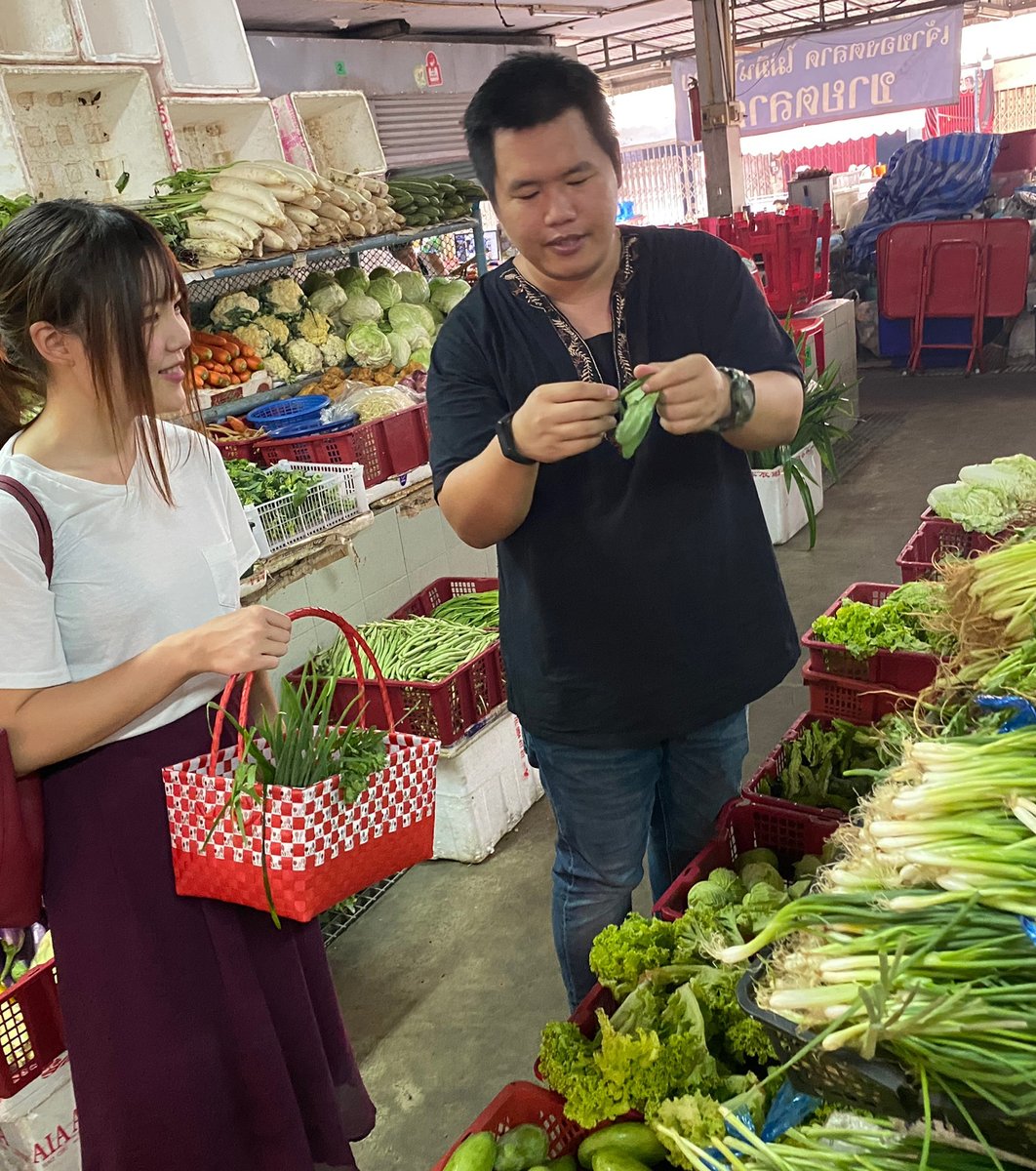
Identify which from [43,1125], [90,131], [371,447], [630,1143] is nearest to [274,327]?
[371,447]

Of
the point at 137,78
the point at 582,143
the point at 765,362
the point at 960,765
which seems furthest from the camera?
the point at 137,78

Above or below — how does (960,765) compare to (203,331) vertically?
below

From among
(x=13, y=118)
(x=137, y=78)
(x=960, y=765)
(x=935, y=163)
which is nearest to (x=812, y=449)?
(x=137, y=78)

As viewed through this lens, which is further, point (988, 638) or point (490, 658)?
point (490, 658)

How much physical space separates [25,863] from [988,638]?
5.87ft

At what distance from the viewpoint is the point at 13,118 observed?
11.3 feet

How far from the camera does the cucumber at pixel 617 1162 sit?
1544mm

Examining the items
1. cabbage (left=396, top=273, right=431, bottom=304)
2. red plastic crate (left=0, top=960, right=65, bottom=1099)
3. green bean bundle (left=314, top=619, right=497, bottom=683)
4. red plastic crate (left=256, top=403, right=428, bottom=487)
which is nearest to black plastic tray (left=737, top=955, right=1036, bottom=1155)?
red plastic crate (left=0, top=960, right=65, bottom=1099)

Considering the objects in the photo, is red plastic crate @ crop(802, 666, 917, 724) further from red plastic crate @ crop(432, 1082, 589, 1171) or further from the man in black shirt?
red plastic crate @ crop(432, 1082, 589, 1171)

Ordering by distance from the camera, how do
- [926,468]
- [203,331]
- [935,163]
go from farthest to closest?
[935,163] < [926,468] < [203,331]

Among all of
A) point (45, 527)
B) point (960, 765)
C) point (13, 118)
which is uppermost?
point (13, 118)

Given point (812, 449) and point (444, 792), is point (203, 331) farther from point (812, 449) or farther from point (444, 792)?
point (812, 449)

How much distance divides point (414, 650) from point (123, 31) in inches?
105

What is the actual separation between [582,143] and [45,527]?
3.62 ft
